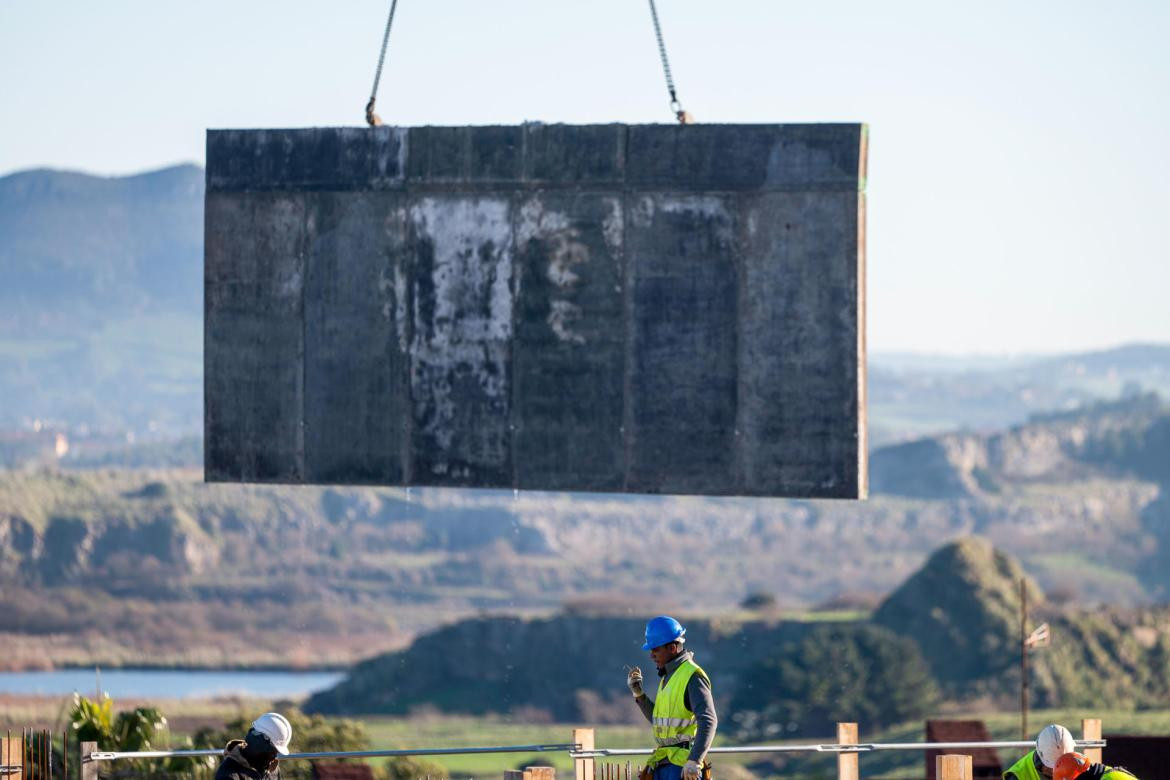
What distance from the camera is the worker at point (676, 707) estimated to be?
14.9 meters

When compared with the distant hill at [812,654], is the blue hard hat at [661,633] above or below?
above

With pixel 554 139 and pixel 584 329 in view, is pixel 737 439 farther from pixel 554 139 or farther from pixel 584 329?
pixel 554 139

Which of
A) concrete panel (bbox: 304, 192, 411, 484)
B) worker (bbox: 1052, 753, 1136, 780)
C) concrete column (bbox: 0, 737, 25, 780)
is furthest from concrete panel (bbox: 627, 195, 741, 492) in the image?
worker (bbox: 1052, 753, 1136, 780)

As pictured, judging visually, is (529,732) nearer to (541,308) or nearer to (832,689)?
(832,689)

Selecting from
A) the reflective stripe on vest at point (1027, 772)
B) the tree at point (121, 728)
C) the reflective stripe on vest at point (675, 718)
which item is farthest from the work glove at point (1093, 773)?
the tree at point (121, 728)

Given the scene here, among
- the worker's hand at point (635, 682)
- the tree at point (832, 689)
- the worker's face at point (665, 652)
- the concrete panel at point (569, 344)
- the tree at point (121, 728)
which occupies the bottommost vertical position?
the tree at point (832, 689)

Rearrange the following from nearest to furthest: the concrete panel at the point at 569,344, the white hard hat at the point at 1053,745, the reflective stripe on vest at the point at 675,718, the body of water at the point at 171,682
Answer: the white hard hat at the point at 1053,745, the reflective stripe on vest at the point at 675,718, the concrete panel at the point at 569,344, the body of water at the point at 171,682

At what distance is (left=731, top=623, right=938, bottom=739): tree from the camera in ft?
438

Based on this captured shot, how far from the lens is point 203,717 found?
115812 mm

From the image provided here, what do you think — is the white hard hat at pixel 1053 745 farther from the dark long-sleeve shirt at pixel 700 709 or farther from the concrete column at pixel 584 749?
the concrete column at pixel 584 749

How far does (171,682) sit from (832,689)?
65.8 metres

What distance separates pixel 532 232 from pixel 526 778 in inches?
301

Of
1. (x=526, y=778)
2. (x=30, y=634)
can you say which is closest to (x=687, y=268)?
(x=526, y=778)

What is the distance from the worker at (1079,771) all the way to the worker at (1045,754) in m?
0.39
